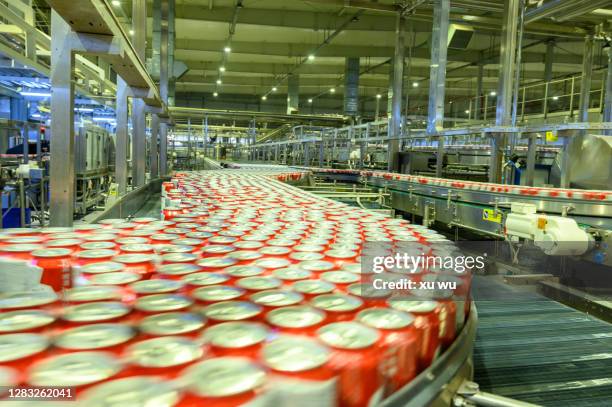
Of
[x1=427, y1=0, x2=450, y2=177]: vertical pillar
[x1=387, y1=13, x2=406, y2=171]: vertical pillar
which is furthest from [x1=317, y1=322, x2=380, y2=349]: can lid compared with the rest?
[x1=387, y1=13, x2=406, y2=171]: vertical pillar

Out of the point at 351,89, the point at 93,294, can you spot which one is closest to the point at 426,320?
the point at 93,294

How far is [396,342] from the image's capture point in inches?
25.2

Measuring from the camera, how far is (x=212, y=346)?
0.60 m

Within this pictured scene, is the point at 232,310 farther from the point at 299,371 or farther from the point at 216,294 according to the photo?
the point at 299,371

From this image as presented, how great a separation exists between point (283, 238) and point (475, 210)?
10.3ft

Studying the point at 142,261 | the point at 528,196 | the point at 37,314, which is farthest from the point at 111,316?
the point at 528,196

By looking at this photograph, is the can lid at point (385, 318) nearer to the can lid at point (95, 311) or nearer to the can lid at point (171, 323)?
the can lid at point (171, 323)

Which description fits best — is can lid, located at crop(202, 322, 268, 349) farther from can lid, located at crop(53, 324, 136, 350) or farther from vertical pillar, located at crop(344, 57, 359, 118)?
vertical pillar, located at crop(344, 57, 359, 118)

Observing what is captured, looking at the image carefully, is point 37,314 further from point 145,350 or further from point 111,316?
point 145,350

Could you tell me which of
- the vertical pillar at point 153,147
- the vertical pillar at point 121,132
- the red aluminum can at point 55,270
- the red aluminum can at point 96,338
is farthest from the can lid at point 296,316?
the vertical pillar at point 153,147

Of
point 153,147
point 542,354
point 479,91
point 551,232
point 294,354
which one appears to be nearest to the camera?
point 294,354

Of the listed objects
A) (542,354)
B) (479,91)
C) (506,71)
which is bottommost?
(542,354)

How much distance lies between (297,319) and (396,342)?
0.16 meters

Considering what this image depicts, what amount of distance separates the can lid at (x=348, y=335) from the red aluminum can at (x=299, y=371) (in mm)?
25
